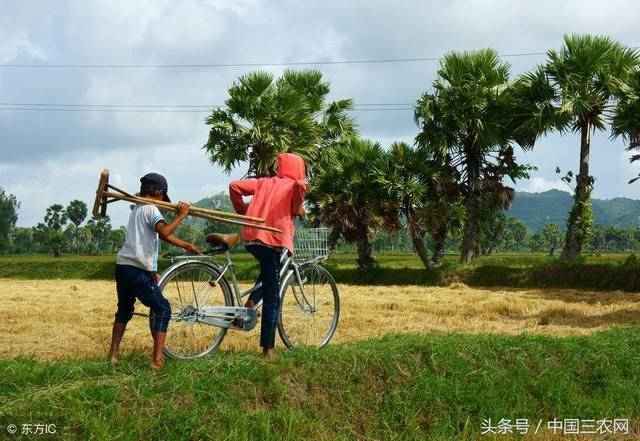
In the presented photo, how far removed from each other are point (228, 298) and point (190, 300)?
0.35 metres

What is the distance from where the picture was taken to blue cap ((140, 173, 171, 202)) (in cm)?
541

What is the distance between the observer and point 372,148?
76.2 ft

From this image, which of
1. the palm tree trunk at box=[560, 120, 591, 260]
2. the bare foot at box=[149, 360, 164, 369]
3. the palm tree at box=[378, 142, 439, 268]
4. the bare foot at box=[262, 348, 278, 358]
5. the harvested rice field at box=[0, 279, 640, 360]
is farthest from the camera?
the palm tree at box=[378, 142, 439, 268]

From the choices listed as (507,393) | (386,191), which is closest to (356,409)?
(507,393)

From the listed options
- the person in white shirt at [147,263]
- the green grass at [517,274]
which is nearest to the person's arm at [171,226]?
the person in white shirt at [147,263]

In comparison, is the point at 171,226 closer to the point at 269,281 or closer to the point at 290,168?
the point at 269,281

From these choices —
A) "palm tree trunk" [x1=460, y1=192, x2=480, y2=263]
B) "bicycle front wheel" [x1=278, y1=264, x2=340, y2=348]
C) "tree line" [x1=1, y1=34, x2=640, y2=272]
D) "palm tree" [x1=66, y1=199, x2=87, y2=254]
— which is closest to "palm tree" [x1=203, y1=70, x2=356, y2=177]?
"tree line" [x1=1, y1=34, x2=640, y2=272]

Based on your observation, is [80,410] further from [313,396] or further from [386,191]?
[386,191]

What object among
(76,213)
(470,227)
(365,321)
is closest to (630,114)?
(470,227)

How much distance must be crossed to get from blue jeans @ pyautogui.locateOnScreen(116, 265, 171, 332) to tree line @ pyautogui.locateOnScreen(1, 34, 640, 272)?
55.3 feet

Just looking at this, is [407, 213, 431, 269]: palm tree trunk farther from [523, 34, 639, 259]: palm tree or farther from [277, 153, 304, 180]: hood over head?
[277, 153, 304, 180]: hood over head

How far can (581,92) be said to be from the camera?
66.9ft

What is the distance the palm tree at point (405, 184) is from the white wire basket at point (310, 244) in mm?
15723

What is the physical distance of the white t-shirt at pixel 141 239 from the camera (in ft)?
17.0
